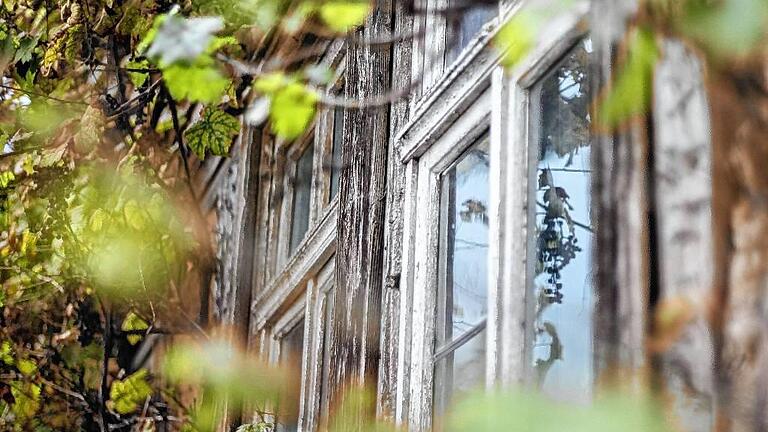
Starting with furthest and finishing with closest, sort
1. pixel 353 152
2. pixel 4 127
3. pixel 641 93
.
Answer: pixel 4 127
pixel 353 152
pixel 641 93

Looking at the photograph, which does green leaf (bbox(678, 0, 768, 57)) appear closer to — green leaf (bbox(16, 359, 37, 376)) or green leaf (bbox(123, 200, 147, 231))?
green leaf (bbox(123, 200, 147, 231))

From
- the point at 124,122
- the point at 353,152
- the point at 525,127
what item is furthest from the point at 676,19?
the point at 124,122

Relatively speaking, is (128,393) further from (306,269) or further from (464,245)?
(464,245)

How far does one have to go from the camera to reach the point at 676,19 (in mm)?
1171

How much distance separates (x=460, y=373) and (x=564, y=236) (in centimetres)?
47

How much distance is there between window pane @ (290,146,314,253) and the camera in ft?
11.8

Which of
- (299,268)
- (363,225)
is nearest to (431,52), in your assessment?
(363,225)

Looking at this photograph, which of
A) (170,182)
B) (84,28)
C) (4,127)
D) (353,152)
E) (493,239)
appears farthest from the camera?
(170,182)

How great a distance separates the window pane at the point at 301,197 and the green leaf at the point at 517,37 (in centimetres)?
181

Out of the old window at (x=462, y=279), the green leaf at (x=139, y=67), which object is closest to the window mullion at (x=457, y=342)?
the old window at (x=462, y=279)

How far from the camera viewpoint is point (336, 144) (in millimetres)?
3230

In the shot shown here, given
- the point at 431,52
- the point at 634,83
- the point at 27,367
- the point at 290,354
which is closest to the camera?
the point at 634,83

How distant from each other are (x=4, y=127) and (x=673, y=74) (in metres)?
3.37

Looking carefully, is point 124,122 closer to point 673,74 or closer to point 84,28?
point 84,28
